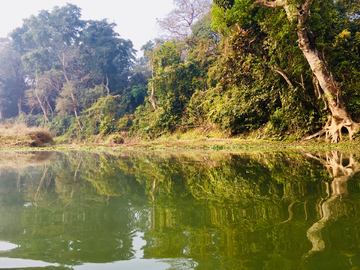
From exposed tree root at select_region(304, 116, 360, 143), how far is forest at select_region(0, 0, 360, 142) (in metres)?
0.03

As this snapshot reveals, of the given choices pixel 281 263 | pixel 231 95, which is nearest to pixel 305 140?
pixel 231 95

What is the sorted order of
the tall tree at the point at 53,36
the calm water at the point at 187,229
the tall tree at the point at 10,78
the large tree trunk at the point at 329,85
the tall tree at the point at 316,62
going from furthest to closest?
the tall tree at the point at 10,78 < the tall tree at the point at 53,36 < the large tree trunk at the point at 329,85 < the tall tree at the point at 316,62 < the calm water at the point at 187,229

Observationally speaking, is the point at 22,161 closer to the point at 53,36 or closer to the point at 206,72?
the point at 206,72

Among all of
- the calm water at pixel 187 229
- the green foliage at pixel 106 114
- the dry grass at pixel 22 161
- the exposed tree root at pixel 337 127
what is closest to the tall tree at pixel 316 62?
the exposed tree root at pixel 337 127

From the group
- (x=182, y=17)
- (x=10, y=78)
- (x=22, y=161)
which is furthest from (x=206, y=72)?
(x=10, y=78)

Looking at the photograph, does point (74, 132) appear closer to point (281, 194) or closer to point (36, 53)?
point (36, 53)

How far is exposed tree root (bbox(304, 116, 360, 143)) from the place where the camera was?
6.65m

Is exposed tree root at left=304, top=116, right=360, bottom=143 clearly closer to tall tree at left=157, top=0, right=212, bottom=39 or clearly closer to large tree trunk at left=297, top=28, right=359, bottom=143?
large tree trunk at left=297, top=28, right=359, bottom=143

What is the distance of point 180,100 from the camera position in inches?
593

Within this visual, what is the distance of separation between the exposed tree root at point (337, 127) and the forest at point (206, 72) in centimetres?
3

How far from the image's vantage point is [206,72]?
50.9ft

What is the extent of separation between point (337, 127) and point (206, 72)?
9831 millimetres

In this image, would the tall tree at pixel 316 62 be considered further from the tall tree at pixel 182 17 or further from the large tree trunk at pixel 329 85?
the tall tree at pixel 182 17

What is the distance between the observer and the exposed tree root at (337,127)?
262 inches
